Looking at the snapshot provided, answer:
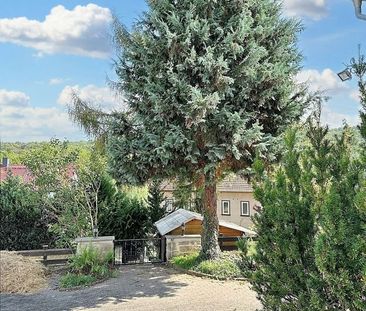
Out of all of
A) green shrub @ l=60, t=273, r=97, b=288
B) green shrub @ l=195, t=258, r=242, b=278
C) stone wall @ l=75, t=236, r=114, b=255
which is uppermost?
stone wall @ l=75, t=236, r=114, b=255

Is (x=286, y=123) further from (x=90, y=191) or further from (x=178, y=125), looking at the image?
Answer: (x=90, y=191)

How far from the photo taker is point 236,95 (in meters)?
10.6

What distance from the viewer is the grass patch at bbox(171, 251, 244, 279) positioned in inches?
408

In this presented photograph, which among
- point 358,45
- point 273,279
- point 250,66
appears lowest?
point 273,279

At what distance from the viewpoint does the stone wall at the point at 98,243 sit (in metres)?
11.1

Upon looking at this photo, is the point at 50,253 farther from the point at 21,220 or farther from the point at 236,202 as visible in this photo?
the point at 236,202

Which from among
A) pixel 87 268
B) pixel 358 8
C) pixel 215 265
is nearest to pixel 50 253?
pixel 87 268

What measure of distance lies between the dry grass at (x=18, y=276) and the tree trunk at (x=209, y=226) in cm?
437

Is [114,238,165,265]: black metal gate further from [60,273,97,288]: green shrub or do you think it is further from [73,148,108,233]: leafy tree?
[60,273,97,288]: green shrub

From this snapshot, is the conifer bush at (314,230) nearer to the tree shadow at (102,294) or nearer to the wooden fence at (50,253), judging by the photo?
the tree shadow at (102,294)

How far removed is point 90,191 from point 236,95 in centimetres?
616

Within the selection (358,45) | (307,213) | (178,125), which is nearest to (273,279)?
(307,213)

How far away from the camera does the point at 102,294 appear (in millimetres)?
8867

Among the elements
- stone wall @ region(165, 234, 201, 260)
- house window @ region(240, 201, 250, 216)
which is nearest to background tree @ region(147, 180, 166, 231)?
stone wall @ region(165, 234, 201, 260)
